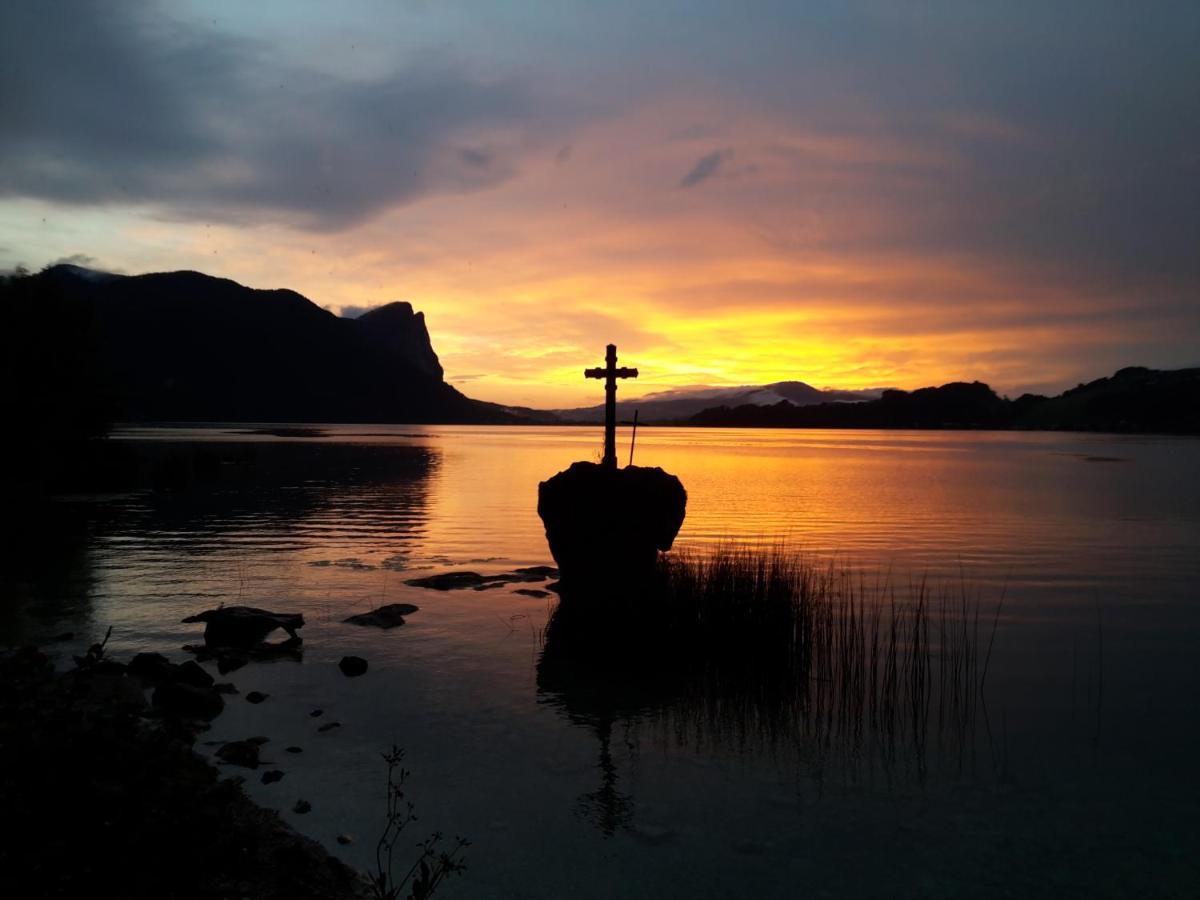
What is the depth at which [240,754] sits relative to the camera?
8.79 metres

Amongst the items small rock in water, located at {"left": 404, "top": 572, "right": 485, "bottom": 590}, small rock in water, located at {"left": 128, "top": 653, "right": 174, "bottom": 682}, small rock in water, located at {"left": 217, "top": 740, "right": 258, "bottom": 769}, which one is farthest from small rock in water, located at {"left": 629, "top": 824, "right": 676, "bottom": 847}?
small rock in water, located at {"left": 404, "top": 572, "right": 485, "bottom": 590}

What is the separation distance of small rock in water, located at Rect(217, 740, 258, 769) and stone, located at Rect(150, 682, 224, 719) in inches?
49.7

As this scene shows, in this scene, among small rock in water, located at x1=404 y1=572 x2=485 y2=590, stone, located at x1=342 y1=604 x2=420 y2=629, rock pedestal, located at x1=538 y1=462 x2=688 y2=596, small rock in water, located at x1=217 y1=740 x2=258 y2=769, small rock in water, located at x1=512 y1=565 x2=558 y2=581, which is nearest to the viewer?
small rock in water, located at x1=217 y1=740 x2=258 y2=769

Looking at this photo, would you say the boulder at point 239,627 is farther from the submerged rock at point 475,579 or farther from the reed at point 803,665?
the reed at point 803,665

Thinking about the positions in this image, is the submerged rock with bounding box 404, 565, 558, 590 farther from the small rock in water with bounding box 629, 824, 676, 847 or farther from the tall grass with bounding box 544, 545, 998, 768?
the small rock in water with bounding box 629, 824, 676, 847

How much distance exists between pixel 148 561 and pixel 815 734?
19767 mm

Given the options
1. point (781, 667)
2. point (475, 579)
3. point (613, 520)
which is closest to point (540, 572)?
point (475, 579)

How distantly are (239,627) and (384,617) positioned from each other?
295 centimetres

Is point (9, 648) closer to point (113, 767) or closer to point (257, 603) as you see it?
point (257, 603)

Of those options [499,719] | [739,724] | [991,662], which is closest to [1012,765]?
[739,724]

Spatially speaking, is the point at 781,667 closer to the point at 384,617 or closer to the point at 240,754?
the point at 240,754

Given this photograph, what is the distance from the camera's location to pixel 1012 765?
368 inches

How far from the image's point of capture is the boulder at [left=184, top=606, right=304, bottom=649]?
1353cm

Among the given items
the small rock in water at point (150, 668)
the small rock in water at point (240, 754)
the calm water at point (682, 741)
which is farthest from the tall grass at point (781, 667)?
the small rock in water at point (150, 668)
